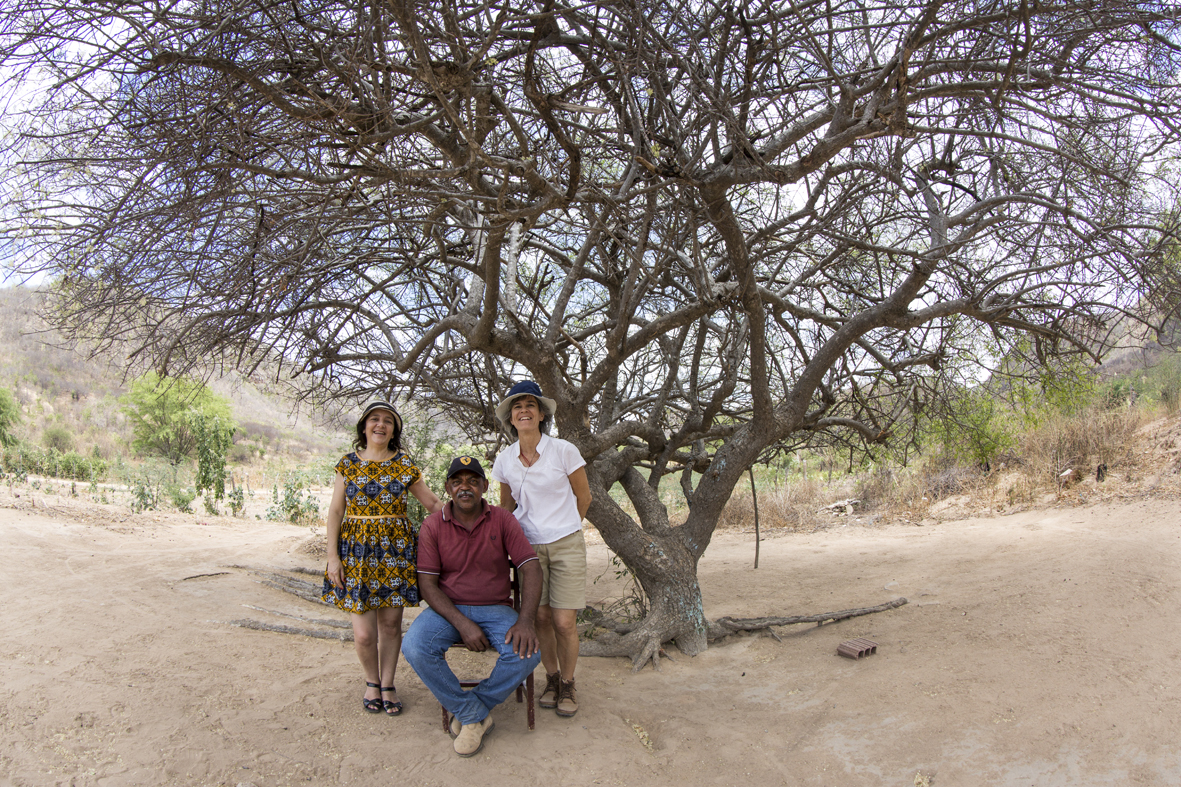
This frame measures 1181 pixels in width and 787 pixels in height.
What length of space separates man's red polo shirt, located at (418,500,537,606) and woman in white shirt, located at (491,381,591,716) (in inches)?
9.5

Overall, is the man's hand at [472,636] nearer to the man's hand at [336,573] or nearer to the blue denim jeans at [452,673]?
the blue denim jeans at [452,673]

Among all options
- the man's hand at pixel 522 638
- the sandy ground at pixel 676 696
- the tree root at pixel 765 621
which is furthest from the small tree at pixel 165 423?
the man's hand at pixel 522 638

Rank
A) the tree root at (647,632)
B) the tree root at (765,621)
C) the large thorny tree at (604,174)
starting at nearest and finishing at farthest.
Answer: the large thorny tree at (604,174) < the tree root at (647,632) < the tree root at (765,621)

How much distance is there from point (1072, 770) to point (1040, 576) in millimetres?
3311

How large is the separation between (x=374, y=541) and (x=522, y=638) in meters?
0.96

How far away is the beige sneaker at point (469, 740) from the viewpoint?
3.25 metres

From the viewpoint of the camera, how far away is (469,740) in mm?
3270

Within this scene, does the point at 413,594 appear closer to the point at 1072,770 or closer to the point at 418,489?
the point at 418,489

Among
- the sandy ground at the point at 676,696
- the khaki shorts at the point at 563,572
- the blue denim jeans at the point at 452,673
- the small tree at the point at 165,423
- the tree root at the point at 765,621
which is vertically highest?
the small tree at the point at 165,423

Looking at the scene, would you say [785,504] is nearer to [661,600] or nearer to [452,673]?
[661,600]

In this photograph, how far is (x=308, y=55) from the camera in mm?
3344

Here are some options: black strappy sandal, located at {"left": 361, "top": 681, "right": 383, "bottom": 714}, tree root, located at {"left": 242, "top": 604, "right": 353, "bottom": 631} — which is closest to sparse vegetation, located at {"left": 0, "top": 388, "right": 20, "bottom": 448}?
tree root, located at {"left": 242, "top": 604, "right": 353, "bottom": 631}

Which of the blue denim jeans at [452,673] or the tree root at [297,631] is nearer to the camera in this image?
the blue denim jeans at [452,673]

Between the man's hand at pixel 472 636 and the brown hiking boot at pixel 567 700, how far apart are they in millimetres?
638
